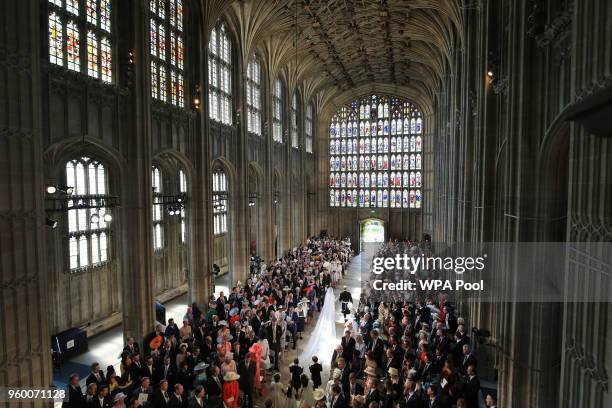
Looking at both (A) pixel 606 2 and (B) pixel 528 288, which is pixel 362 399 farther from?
(A) pixel 606 2

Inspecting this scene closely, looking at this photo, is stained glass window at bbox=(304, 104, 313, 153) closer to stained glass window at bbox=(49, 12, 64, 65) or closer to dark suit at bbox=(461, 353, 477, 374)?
stained glass window at bbox=(49, 12, 64, 65)

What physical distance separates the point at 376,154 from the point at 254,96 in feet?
56.2

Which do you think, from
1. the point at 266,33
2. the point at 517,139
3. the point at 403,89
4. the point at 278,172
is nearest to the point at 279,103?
the point at 278,172

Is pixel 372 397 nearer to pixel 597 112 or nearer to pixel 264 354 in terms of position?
pixel 264 354

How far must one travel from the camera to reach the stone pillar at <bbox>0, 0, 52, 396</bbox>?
788cm

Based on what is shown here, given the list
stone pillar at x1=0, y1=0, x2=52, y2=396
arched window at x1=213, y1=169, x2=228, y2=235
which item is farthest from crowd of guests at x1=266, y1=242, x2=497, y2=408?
arched window at x1=213, y1=169, x2=228, y2=235

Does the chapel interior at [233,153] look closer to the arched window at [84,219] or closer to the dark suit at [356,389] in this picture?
the arched window at [84,219]

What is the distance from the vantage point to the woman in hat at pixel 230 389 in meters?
8.32

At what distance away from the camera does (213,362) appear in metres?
8.98

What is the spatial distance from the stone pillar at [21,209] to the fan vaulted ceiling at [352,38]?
31.3 feet

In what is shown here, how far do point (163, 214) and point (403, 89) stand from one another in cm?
2690

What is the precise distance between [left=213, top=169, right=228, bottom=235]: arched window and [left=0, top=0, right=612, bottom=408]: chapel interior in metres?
0.13

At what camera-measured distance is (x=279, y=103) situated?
97.4ft

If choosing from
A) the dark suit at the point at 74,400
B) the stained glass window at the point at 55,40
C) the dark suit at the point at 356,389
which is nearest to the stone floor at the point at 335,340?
the dark suit at the point at 356,389
